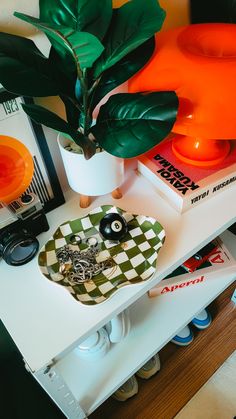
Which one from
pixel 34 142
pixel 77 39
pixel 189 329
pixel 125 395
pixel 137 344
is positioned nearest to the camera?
pixel 77 39

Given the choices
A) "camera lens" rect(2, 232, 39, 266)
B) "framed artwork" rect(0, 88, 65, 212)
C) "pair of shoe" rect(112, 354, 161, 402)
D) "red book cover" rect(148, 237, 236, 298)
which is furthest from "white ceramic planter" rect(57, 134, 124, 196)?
"pair of shoe" rect(112, 354, 161, 402)

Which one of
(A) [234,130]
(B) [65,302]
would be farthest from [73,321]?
(A) [234,130]

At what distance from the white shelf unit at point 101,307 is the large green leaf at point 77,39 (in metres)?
0.36

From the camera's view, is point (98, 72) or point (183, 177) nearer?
point (98, 72)

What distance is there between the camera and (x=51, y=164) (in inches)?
→ 27.0

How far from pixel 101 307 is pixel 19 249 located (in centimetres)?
20

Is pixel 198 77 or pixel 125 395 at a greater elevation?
pixel 198 77

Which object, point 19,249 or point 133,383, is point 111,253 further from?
point 133,383

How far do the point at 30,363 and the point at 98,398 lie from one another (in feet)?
1.14

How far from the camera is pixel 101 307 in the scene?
22.1 inches

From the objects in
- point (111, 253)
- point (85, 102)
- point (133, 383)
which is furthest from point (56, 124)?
point (133, 383)

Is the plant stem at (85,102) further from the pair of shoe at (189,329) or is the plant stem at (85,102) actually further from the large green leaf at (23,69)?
the pair of shoe at (189,329)

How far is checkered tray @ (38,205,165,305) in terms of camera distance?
590 millimetres

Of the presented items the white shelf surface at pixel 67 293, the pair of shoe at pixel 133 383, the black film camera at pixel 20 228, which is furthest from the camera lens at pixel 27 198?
the pair of shoe at pixel 133 383
